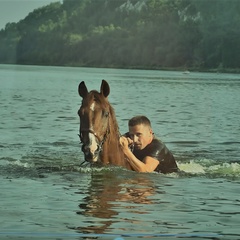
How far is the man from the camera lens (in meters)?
14.2

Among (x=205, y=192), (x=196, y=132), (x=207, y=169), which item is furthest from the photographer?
(x=196, y=132)

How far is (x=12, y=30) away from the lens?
649 feet

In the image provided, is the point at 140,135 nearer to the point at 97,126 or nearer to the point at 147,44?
the point at 97,126

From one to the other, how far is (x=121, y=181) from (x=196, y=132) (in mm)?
16288

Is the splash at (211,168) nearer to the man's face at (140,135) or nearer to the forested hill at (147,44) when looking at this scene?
the man's face at (140,135)

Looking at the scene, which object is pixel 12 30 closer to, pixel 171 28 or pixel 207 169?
pixel 171 28

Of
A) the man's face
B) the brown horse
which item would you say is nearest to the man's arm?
the man's face

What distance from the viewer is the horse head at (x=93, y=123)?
13008 mm

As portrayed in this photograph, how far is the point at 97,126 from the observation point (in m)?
13.1

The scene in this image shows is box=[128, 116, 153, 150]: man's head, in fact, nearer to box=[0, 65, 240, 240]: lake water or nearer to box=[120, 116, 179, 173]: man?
box=[120, 116, 179, 173]: man

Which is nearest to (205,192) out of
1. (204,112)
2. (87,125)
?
(87,125)

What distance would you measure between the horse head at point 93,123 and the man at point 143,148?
719 millimetres

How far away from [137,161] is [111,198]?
102cm

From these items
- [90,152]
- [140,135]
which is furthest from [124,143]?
[90,152]
